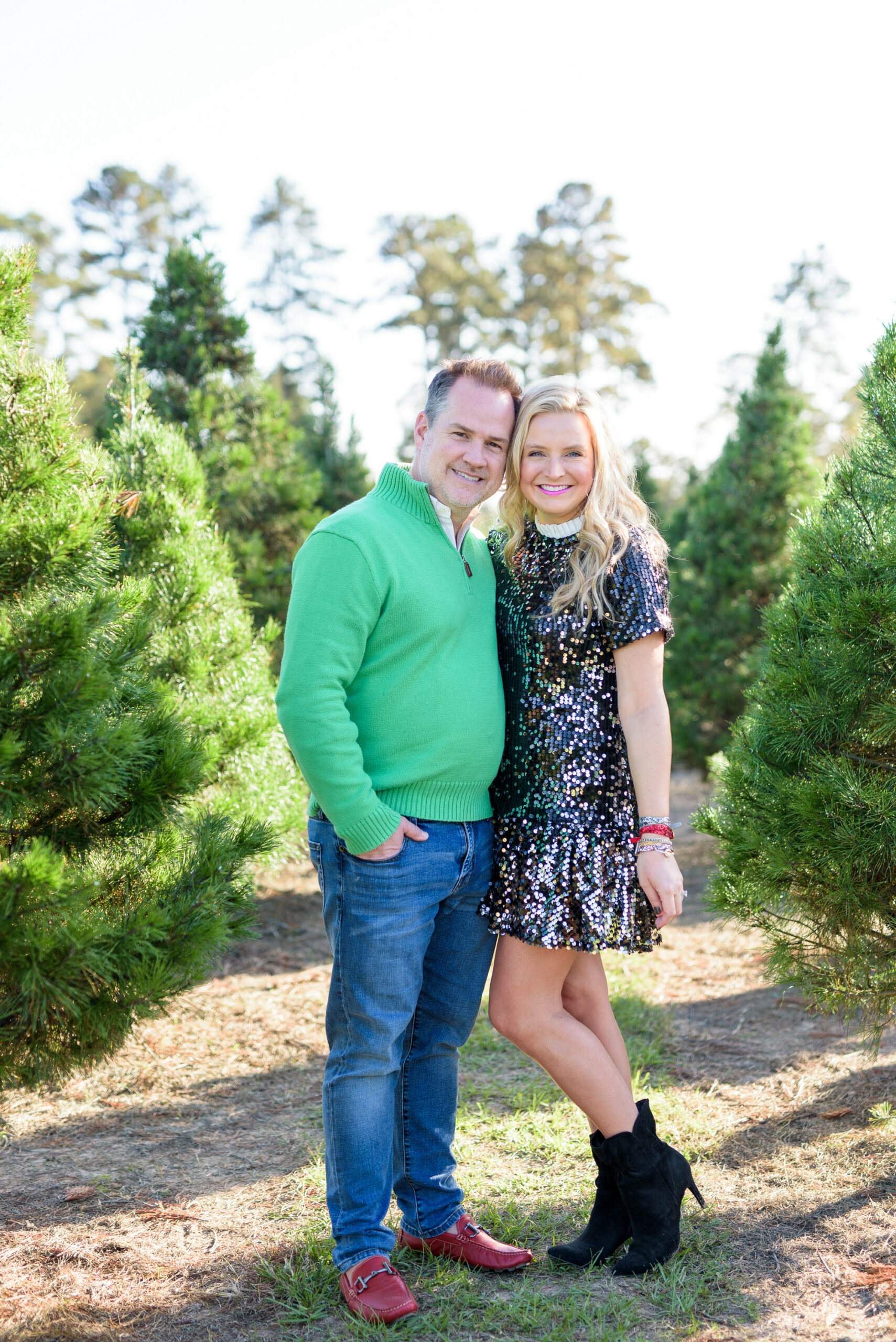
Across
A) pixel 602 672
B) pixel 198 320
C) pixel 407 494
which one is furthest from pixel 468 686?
pixel 198 320

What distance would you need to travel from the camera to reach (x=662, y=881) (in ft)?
7.96

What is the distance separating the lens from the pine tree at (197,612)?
4266 millimetres

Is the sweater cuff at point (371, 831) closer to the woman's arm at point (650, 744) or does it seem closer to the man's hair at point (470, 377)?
the woman's arm at point (650, 744)

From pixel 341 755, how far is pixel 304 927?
471cm

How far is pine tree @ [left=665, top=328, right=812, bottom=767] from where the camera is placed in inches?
313

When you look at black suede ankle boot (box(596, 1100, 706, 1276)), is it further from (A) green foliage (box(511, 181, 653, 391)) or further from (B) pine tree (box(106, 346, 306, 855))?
(A) green foliage (box(511, 181, 653, 391))

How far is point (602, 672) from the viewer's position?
8.37 feet

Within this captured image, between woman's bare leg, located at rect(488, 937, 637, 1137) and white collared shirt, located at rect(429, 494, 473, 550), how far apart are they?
1.04 m

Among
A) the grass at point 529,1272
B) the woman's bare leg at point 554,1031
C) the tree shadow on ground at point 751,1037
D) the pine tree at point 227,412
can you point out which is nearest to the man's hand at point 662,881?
the woman's bare leg at point 554,1031

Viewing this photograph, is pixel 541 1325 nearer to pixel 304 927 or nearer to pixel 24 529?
pixel 24 529

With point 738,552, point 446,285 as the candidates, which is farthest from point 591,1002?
point 446,285

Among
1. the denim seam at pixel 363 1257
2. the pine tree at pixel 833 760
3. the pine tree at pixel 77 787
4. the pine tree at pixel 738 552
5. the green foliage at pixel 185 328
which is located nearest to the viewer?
the pine tree at pixel 77 787

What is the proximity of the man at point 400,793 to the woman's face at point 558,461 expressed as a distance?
0.29 feet

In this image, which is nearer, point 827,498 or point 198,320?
point 827,498
